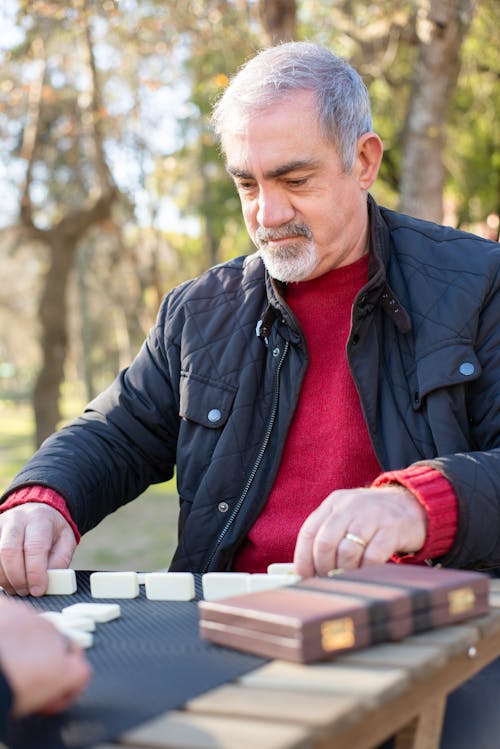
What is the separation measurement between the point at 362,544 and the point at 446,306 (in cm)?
97

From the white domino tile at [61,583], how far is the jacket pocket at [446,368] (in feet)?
3.15

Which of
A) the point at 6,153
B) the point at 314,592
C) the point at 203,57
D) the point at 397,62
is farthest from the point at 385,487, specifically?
the point at 6,153

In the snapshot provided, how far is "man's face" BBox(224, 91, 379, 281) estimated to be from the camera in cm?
260

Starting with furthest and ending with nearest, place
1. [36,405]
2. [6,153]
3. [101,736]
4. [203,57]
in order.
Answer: [6,153]
[36,405]
[203,57]
[101,736]

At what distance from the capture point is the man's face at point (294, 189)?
8.52 feet

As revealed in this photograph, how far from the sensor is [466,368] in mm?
2490

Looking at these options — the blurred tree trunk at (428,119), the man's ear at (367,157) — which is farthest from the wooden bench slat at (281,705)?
the blurred tree trunk at (428,119)

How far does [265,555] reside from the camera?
8.56ft

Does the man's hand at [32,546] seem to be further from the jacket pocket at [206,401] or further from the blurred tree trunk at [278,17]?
the blurred tree trunk at [278,17]

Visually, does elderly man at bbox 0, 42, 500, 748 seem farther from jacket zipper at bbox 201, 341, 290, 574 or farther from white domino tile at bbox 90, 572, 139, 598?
white domino tile at bbox 90, 572, 139, 598

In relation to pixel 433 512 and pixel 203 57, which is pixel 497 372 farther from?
pixel 203 57

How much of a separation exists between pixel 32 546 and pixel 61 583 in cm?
14

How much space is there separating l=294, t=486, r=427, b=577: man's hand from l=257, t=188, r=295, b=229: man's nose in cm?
98

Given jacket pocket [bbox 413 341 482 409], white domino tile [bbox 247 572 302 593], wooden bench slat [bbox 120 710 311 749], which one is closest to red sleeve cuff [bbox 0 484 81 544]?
white domino tile [bbox 247 572 302 593]
